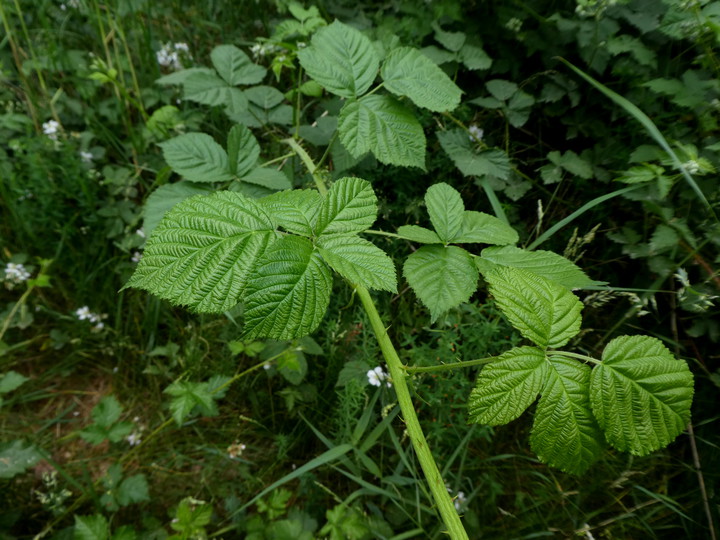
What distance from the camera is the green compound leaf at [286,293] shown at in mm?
868

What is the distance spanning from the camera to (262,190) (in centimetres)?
158

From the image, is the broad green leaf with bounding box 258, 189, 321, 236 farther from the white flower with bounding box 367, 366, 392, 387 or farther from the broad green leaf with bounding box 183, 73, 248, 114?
the broad green leaf with bounding box 183, 73, 248, 114

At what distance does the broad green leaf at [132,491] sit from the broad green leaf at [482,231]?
61.8 inches

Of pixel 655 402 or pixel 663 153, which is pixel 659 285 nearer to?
pixel 663 153

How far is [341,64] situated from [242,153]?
0.48 meters

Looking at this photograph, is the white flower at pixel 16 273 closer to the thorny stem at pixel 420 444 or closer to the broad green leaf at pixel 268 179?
the broad green leaf at pixel 268 179

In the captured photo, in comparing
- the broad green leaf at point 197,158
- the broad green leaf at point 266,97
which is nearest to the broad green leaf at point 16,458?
the broad green leaf at point 197,158

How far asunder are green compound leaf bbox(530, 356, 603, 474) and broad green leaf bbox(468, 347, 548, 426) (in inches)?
1.1

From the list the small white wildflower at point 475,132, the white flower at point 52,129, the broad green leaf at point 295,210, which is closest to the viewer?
the broad green leaf at point 295,210

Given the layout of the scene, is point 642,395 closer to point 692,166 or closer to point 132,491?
point 692,166

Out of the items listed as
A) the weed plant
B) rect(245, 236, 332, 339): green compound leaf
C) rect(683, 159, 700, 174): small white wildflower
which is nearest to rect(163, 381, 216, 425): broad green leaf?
the weed plant

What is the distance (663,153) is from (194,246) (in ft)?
5.23

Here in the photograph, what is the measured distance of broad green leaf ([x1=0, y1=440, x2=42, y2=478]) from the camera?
1.66 meters

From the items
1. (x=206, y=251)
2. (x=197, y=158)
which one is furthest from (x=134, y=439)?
(x=206, y=251)
